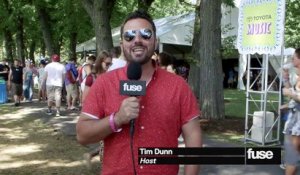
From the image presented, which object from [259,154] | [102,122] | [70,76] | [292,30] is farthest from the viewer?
Answer: [292,30]

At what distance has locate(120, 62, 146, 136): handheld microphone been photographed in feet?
7.60

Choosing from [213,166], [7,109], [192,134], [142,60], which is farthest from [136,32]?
[7,109]

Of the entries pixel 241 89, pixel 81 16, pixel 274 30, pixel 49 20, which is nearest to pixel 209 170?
pixel 274 30

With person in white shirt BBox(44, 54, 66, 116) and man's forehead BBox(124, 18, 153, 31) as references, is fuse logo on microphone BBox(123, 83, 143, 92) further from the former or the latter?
person in white shirt BBox(44, 54, 66, 116)

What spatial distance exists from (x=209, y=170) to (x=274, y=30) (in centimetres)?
331

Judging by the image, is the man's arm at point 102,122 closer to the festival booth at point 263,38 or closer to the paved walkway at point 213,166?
the paved walkway at point 213,166

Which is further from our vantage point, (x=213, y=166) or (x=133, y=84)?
(x=213, y=166)

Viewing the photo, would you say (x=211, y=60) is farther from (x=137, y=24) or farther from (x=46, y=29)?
(x=46, y=29)

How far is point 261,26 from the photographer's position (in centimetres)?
945

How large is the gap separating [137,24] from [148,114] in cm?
50

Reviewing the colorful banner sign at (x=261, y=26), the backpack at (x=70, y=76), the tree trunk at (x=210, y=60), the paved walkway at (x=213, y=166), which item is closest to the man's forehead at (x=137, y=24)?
the paved walkway at (x=213, y=166)

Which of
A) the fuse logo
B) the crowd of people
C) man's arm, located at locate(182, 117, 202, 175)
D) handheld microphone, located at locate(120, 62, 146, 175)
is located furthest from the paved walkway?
the fuse logo

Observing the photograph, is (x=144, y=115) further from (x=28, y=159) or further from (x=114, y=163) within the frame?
(x=28, y=159)

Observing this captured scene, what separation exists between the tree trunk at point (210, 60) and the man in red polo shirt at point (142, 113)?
31.3 feet
